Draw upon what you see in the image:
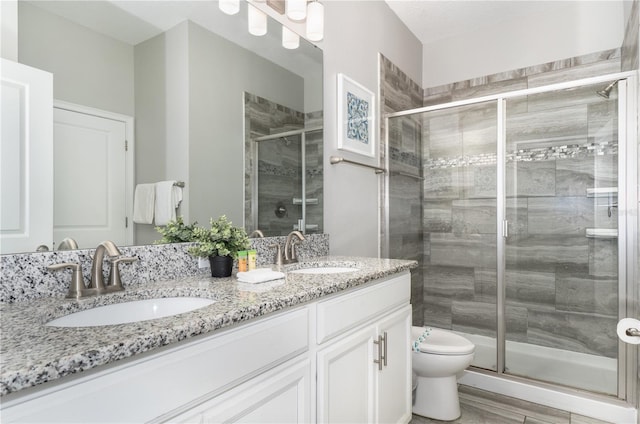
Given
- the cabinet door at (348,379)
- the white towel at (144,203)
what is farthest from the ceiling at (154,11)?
the cabinet door at (348,379)

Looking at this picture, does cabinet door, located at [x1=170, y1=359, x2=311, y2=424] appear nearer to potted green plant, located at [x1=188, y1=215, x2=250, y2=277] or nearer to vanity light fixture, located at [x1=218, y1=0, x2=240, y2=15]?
potted green plant, located at [x1=188, y1=215, x2=250, y2=277]

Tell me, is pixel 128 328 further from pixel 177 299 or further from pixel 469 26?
pixel 469 26

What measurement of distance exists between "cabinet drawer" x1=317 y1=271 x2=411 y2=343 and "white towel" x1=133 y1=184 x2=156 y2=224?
0.64 m

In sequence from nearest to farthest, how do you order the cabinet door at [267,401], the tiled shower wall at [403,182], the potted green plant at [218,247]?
1. the cabinet door at [267,401]
2. the potted green plant at [218,247]
3. the tiled shower wall at [403,182]

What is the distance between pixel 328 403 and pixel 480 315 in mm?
1916

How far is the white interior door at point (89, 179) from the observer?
1065 mm

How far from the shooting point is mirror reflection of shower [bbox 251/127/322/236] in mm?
1745

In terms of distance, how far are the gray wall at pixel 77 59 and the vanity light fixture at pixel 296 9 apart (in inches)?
37.3

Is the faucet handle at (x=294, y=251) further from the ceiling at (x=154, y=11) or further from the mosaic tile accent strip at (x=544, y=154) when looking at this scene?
the mosaic tile accent strip at (x=544, y=154)

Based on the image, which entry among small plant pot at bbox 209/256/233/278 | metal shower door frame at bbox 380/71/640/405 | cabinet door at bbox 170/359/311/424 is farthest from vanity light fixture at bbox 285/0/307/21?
cabinet door at bbox 170/359/311/424

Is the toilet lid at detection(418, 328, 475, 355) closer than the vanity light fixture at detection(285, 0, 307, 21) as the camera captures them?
No

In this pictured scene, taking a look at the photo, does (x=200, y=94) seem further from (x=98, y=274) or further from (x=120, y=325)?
(x=120, y=325)

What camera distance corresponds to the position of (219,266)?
1327mm

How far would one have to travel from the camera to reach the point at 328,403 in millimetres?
1210
